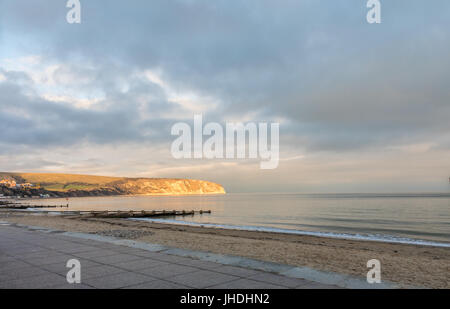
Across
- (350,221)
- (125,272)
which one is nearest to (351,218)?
(350,221)

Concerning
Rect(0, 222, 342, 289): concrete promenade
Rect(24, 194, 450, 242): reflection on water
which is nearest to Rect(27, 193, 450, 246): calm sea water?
Rect(24, 194, 450, 242): reflection on water

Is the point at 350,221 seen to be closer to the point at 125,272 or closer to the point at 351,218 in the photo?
the point at 351,218

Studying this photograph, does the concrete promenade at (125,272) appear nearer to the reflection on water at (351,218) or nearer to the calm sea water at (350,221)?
the calm sea water at (350,221)

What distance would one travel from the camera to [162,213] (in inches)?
2267

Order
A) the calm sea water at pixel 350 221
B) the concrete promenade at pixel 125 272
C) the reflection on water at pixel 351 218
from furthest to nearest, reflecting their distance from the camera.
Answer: the reflection on water at pixel 351 218 → the calm sea water at pixel 350 221 → the concrete promenade at pixel 125 272

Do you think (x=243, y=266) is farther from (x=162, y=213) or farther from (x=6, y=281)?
(x=162, y=213)

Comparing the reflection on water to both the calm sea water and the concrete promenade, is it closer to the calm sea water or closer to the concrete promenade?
the calm sea water

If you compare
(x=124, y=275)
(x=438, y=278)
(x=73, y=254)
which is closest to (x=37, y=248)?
(x=73, y=254)

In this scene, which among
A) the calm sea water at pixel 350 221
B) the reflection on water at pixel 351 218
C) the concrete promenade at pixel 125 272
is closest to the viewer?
the concrete promenade at pixel 125 272

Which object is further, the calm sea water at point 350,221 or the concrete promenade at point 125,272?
the calm sea water at point 350,221

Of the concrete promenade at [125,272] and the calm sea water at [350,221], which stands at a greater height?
the concrete promenade at [125,272]

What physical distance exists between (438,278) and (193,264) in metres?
8.03

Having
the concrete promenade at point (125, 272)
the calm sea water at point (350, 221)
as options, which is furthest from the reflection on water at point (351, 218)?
the concrete promenade at point (125, 272)
